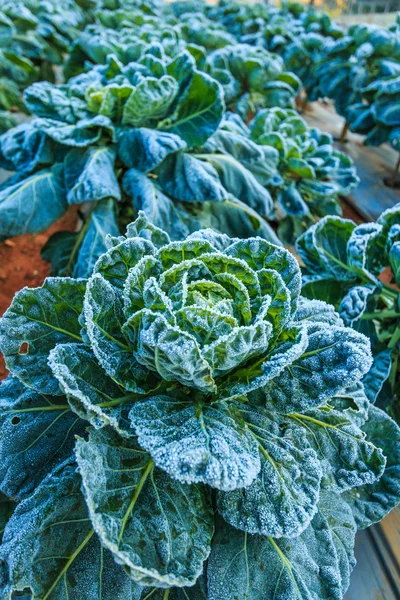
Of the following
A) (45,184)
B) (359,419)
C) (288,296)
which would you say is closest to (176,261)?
(288,296)

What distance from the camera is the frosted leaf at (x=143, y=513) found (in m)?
0.91

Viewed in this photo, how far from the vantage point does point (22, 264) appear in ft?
11.0

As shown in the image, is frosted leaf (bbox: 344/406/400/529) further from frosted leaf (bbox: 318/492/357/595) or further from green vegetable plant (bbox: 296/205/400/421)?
green vegetable plant (bbox: 296/205/400/421)

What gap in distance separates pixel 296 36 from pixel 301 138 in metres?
3.83

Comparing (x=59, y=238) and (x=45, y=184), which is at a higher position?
(x=45, y=184)

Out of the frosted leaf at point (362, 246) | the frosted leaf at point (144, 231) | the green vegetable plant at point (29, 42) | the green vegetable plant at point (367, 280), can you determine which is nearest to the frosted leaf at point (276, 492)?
the frosted leaf at point (144, 231)

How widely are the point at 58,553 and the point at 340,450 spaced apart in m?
0.80

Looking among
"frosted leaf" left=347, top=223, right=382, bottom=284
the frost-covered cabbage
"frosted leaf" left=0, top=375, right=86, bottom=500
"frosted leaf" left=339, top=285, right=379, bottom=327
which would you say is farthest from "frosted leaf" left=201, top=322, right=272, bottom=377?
"frosted leaf" left=347, top=223, right=382, bottom=284

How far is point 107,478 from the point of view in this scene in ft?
3.39

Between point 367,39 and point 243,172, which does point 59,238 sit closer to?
point 243,172

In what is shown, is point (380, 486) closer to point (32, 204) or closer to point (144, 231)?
point (144, 231)

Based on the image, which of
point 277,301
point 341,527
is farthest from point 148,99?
point 341,527

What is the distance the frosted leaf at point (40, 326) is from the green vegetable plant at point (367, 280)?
1.08 m

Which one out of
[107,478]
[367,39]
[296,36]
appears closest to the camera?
[107,478]
